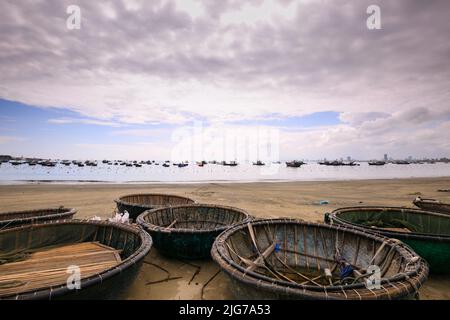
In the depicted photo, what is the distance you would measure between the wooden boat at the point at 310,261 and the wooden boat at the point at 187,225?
2.32 feet

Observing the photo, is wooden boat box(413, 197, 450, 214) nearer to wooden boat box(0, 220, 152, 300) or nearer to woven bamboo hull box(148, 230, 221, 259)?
woven bamboo hull box(148, 230, 221, 259)

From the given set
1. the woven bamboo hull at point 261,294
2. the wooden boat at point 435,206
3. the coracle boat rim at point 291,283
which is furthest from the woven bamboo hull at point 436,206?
the woven bamboo hull at point 261,294

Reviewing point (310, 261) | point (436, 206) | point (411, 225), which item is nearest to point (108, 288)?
point (310, 261)

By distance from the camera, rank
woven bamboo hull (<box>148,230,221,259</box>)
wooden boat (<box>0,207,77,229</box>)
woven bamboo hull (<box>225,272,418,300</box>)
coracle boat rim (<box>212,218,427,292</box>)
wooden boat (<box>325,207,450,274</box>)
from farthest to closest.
A: wooden boat (<box>0,207,77,229</box>)
woven bamboo hull (<box>148,230,221,259</box>)
wooden boat (<box>325,207,450,274</box>)
coracle boat rim (<box>212,218,427,292</box>)
woven bamboo hull (<box>225,272,418,300</box>)

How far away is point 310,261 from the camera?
4.86 m

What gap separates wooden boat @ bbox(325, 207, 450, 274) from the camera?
446 cm

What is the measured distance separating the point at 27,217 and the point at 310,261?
6.99m

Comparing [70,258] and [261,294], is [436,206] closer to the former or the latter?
[261,294]

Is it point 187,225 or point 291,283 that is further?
point 187,225

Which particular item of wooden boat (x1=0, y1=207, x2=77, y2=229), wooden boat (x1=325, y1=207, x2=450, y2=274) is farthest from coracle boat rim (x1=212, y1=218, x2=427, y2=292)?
wooden boat (x1=0, y1=207, x2=77, y2=229)

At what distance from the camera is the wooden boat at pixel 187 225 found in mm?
4938

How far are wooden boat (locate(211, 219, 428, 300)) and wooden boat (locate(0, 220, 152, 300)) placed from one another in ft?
4.55

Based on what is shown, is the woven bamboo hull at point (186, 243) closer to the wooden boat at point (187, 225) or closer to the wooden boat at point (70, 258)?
the wooden boat at point (187, 225)
